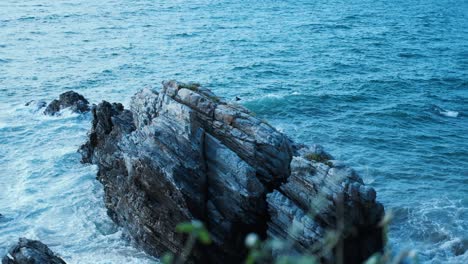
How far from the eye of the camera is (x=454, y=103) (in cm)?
3944

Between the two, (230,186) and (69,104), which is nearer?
(230,186)

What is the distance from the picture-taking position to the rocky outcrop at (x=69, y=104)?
38.2m

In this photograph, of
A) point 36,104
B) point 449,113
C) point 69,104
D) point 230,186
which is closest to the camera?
point 230,186

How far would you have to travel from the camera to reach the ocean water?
24.7 meters

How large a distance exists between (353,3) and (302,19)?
15.3 meters

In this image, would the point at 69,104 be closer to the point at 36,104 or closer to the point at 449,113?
the point at 36,104

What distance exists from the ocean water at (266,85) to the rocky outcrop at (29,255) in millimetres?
3040

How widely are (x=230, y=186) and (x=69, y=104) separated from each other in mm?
22409

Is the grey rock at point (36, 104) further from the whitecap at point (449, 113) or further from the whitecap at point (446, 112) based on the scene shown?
the whitecap at point (449, 113)

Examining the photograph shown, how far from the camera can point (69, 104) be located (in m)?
38.8

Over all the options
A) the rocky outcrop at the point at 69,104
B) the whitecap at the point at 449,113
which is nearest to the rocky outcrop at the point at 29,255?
the rocky outcrop at the point at 69,104

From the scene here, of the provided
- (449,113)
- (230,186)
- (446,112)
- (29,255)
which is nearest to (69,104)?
(29,255)

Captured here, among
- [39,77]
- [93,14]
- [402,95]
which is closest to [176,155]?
[402,95]

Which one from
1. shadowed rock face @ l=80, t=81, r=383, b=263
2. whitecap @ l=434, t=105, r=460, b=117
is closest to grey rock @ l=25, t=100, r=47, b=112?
shadowed rock face @ l=80, t=81, r=383, b=263
